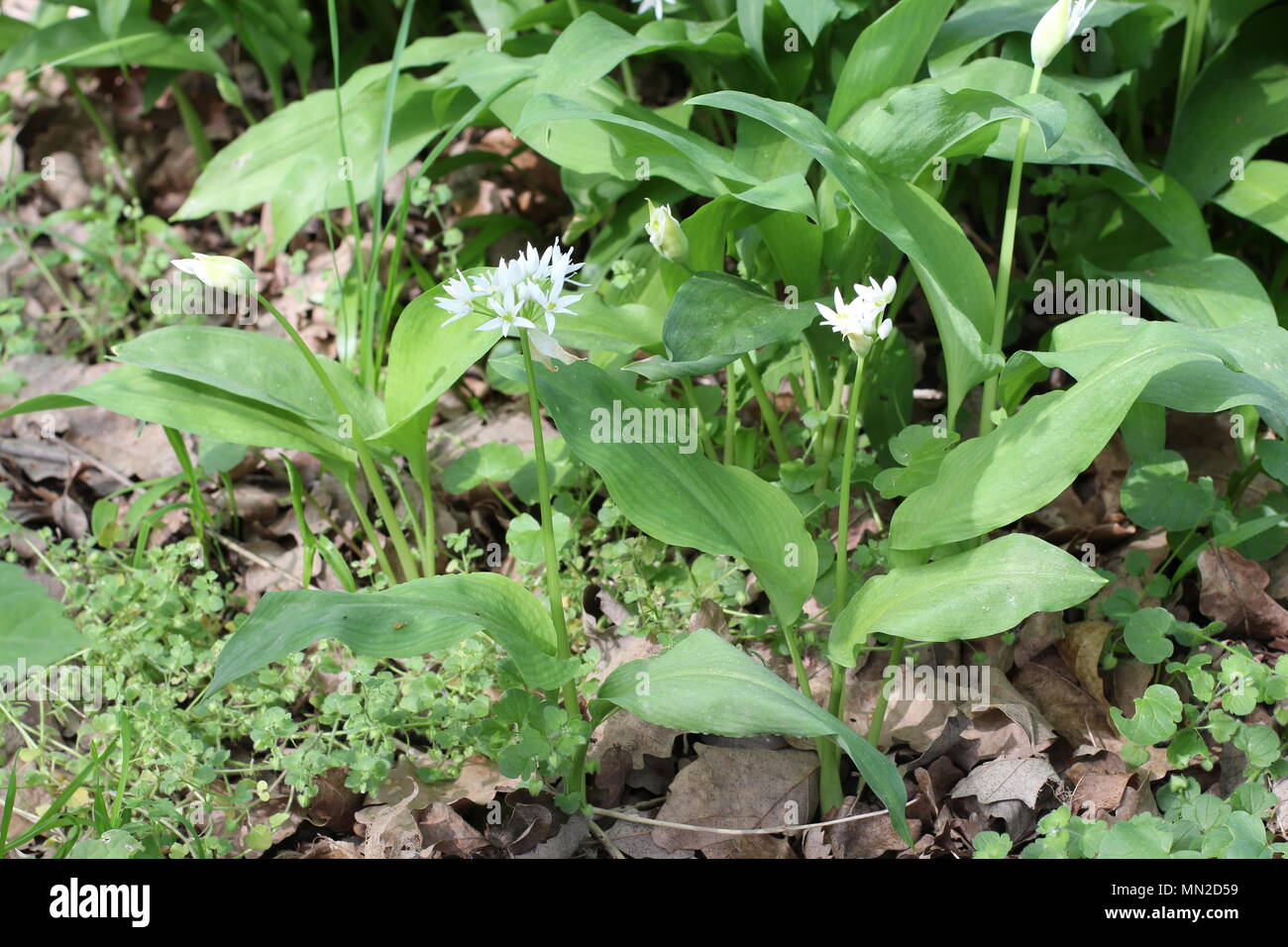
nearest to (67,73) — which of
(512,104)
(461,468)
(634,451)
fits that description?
(512,104)

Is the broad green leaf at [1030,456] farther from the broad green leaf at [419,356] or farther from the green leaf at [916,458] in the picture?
the broad green leaf at [419,356]

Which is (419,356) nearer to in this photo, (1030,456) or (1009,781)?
(1030,456)

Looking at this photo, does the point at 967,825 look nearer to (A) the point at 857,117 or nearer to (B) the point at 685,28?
(A) the point at 857,117

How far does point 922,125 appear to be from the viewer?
1.75 metres

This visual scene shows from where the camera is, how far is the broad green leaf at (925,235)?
1.62 m

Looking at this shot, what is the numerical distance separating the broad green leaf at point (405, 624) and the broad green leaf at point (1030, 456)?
1.84ft

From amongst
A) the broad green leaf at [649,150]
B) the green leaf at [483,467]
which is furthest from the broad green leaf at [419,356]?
the broad green leaf at [649,150]

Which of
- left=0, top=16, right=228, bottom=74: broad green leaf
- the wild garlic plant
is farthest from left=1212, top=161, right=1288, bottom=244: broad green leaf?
left=0, top=16, right=228, bottom=74: broad green leaf

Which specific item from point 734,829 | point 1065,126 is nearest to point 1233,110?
point 1065,126

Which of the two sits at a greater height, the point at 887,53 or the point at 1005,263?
the point at 887,53

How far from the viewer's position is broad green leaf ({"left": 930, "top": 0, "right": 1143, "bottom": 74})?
2.07m

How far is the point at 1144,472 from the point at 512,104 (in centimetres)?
139

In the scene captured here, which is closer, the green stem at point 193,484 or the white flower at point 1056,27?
the white flower at point 1056,27

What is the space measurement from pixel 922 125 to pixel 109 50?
7.54 ft
